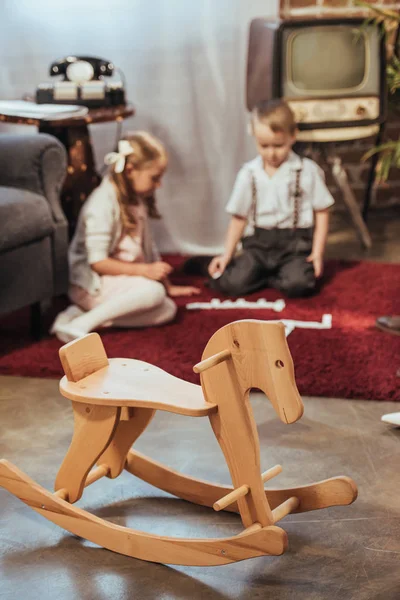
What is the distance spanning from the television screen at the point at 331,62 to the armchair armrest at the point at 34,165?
3.09ft

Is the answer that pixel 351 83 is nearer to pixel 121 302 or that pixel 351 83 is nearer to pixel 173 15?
pixel 173 15

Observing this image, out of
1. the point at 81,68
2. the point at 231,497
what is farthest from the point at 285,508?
the point at 81,68

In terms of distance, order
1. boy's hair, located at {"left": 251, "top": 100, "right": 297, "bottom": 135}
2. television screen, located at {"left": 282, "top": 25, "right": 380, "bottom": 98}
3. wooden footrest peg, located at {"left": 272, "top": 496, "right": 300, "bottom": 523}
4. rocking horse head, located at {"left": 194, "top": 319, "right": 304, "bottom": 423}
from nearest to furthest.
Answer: rocking horse head, located at {"left": 194, "top": 319, "right": 304, "bottom": 423} → wooden footrest peg, located at {"left": 272, "top": 496, "right": 300, "bottom": 523} → boy's hair, located at {"left": 251, "top": 100, "right": 297, "bottom": 135} → television screen, located at {"left": 282, "top": 25, "right": 380, "bottom": 98}

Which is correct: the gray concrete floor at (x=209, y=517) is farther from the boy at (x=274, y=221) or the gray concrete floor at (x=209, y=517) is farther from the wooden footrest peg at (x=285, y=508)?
the boy at (x=274, y=221)

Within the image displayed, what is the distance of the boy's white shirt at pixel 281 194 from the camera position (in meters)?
3.11

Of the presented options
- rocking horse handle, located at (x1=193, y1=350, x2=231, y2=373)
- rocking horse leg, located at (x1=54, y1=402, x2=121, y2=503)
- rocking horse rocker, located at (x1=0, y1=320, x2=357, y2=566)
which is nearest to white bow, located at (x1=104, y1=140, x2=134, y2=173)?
rocking horse rocker, located at (x1=0, y1=320, x2=357, y2=566)

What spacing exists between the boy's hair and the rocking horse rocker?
1.50m

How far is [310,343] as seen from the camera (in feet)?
8.21

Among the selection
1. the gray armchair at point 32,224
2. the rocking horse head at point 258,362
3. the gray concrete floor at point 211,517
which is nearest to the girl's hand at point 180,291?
the gray armchair at point 32,224

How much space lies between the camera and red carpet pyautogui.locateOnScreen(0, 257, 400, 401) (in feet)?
7.51

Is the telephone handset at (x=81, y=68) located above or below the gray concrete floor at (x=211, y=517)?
above

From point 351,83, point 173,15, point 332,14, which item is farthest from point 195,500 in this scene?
point 332,14

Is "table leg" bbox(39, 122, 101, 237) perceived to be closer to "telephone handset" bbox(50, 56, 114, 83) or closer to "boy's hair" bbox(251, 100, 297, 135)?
"telephone handset" bbox(50, 56, 114, 83)

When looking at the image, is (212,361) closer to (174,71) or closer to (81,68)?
(81,68)
